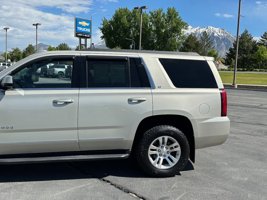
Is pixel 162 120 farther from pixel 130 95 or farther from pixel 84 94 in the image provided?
pixel 84 94

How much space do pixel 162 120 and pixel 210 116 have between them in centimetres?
73

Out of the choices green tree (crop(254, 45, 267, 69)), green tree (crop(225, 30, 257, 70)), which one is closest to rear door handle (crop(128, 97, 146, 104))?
green tree (crop(254, 45, 267, 69))

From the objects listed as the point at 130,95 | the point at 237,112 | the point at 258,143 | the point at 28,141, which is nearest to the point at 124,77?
the point at 130,95

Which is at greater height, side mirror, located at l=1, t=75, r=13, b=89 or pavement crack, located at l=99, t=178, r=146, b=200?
side mirror, located at l=1, t=75, r=13, b=89

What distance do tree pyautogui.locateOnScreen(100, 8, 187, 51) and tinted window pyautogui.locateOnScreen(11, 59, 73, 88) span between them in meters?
81.2

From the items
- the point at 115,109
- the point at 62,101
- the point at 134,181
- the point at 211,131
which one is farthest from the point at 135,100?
the point at 211,131

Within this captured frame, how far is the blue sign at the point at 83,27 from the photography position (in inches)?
1773

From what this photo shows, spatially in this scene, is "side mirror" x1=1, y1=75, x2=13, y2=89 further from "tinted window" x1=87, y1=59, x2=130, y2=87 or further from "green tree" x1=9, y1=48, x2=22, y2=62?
"green tree" x1=9, y1=48, x2=22, y2=62

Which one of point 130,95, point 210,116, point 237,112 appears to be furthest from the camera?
point 237,112

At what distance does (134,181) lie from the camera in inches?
204

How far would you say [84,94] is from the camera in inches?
198

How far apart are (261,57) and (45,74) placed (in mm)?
99955

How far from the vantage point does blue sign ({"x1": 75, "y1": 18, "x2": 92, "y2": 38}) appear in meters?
45.0

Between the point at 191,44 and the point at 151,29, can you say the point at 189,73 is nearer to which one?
the point at 151,29
